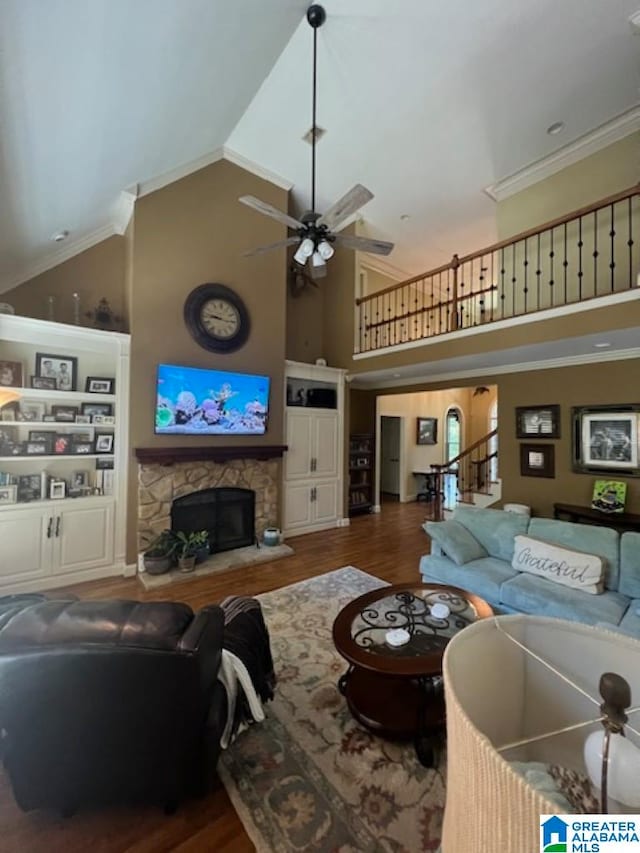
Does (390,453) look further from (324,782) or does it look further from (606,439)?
(324,782)

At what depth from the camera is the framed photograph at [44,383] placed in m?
3.63

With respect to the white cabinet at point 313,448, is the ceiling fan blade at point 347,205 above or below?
above

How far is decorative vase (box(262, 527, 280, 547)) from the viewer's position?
15.9 ft

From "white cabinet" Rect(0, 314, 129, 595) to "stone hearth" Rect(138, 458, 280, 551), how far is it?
0.23m

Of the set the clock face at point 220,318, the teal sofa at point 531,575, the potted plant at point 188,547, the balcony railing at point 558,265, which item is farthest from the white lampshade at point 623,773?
the clock face at point 220,318

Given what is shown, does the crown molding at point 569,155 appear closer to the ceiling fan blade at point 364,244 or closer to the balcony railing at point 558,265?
the balcony railing at point 558,265

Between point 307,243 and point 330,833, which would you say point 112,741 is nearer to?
point 330,833

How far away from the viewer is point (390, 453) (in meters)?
8.52

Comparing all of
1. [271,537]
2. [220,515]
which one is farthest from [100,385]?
[271,537]

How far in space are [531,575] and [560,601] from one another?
355 mm

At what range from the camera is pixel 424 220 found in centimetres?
599

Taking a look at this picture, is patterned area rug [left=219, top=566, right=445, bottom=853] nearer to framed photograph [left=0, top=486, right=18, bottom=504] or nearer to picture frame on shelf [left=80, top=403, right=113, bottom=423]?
framed photograph [left=0, top=486, right=18, bottom=504]

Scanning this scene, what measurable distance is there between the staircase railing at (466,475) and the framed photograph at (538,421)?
15.1 inches

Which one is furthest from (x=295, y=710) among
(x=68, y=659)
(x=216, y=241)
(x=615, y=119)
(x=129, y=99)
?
(x=615, y=119)
